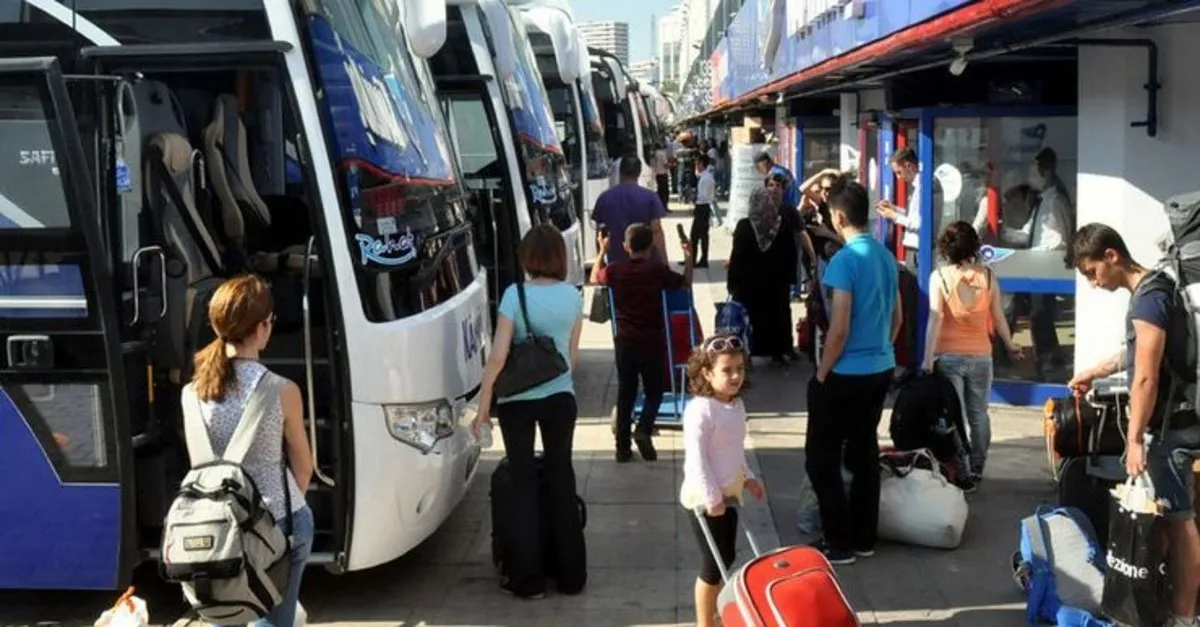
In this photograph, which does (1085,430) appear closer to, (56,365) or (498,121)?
(56,365)

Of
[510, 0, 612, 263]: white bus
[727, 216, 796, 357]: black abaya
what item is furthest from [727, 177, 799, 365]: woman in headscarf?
[510, 0, 612, 263]: white bus

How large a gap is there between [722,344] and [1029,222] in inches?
193

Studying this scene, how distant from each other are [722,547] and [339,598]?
6.04 ft

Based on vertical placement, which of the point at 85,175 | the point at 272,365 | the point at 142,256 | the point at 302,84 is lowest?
the point at 272,365

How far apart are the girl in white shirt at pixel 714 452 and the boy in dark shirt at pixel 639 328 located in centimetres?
286

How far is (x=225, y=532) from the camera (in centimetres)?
383

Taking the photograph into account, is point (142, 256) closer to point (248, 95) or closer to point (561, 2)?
point (248, 95)

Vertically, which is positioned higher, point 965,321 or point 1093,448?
point 965,321

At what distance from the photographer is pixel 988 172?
919 centimetres

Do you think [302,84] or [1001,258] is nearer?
[302,84]

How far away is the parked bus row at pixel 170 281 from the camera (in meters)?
4.86

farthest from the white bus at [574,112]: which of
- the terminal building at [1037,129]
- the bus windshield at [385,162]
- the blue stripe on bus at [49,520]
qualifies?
the blue stripe on bus at [49,520]

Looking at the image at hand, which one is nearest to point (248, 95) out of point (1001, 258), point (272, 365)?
point (272, 365)

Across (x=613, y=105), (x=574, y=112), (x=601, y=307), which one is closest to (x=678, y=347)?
(x=601, y=307)
